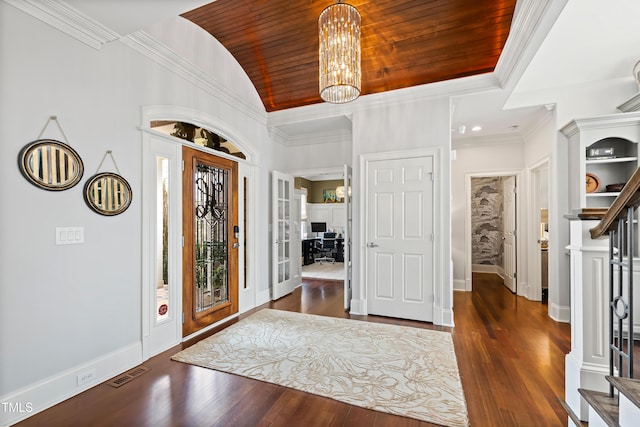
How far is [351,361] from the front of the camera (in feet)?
8.59

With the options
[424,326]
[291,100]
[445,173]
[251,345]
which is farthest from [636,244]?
[291,100]

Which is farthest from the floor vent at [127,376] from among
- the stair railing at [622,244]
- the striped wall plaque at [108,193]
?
the stair railing at [622,244]

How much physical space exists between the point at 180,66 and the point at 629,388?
13.5 ft

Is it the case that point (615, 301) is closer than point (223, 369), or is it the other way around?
point (615, 301)

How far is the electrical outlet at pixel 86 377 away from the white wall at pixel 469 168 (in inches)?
212

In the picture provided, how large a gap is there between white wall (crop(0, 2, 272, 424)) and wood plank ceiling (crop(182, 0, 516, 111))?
3.60ft

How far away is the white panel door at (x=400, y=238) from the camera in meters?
3.73

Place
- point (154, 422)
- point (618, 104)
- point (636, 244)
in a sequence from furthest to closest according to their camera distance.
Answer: point (618, 104), point (636, 244), point (154, 422)

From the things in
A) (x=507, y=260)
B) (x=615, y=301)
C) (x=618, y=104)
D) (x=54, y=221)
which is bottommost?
(x=507, y=260)

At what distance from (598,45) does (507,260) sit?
392 cm

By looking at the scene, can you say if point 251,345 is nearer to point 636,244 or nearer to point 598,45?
point 636,244

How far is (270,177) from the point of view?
4840 millimetres

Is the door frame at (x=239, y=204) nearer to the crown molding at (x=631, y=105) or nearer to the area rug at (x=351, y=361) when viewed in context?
the area rug at (x=351, y=361)

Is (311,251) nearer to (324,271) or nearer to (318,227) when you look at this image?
(318,227)
